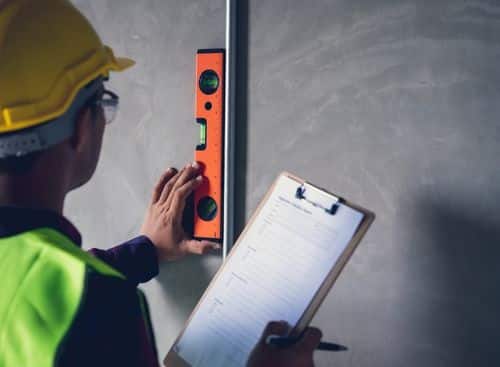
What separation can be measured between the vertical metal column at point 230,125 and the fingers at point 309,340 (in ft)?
1.17

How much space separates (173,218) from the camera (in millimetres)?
1110

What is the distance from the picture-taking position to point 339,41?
989 millimetres

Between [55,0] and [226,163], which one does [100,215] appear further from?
[55,0]

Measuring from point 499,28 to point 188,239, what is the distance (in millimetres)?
694

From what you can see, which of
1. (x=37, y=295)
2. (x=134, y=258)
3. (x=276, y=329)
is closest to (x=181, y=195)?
(x=134, y=258)

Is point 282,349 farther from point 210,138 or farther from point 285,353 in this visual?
point 210,138

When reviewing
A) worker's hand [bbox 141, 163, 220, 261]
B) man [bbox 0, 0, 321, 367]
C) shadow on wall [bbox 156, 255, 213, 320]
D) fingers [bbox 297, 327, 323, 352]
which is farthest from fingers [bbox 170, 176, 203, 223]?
fingers [bbox 297, 327, 323, 352]

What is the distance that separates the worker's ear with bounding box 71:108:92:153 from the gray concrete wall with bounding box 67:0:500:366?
0.41 meters

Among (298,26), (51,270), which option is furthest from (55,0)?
(298,26)

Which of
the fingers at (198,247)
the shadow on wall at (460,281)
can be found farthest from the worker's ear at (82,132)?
the shadow on wall at (460,281)

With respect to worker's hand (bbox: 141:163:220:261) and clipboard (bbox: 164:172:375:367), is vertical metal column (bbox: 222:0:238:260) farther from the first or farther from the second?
clipboard (bbox: 164:172:375:367)

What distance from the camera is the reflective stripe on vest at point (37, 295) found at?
0.57m

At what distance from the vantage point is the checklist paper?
806 mm

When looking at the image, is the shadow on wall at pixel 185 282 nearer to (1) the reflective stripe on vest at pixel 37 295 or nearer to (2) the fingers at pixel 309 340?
(2) the fingers at pixel 309 340
